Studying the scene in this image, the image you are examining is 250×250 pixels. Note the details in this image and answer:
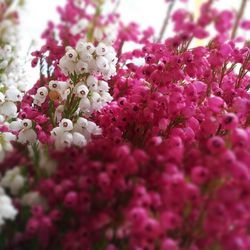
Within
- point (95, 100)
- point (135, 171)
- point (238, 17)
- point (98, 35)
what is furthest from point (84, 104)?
point (238, 17)

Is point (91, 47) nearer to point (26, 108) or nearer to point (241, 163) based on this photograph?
point (26, 108)

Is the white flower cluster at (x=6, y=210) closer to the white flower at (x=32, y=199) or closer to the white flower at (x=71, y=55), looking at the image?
the white flower at (x=32, y=199)

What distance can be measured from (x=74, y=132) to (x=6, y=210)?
340 millimetres

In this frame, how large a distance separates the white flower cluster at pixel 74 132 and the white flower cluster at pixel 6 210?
0.67ft

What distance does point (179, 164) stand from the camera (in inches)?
31.2

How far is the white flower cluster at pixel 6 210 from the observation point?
72cm

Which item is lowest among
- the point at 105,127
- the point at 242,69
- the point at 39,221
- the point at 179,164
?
the point at 39,221

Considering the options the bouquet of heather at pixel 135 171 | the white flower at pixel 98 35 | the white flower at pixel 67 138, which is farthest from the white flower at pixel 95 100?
the white flower at pixel 98 35

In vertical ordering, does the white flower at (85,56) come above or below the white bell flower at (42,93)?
above

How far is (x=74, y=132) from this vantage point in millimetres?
1036

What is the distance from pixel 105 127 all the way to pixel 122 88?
17 centimetres

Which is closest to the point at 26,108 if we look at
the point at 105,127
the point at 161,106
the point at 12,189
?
the point at 105,127

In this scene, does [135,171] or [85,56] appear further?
[85,56]

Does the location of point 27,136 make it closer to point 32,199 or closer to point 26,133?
point 26,133
